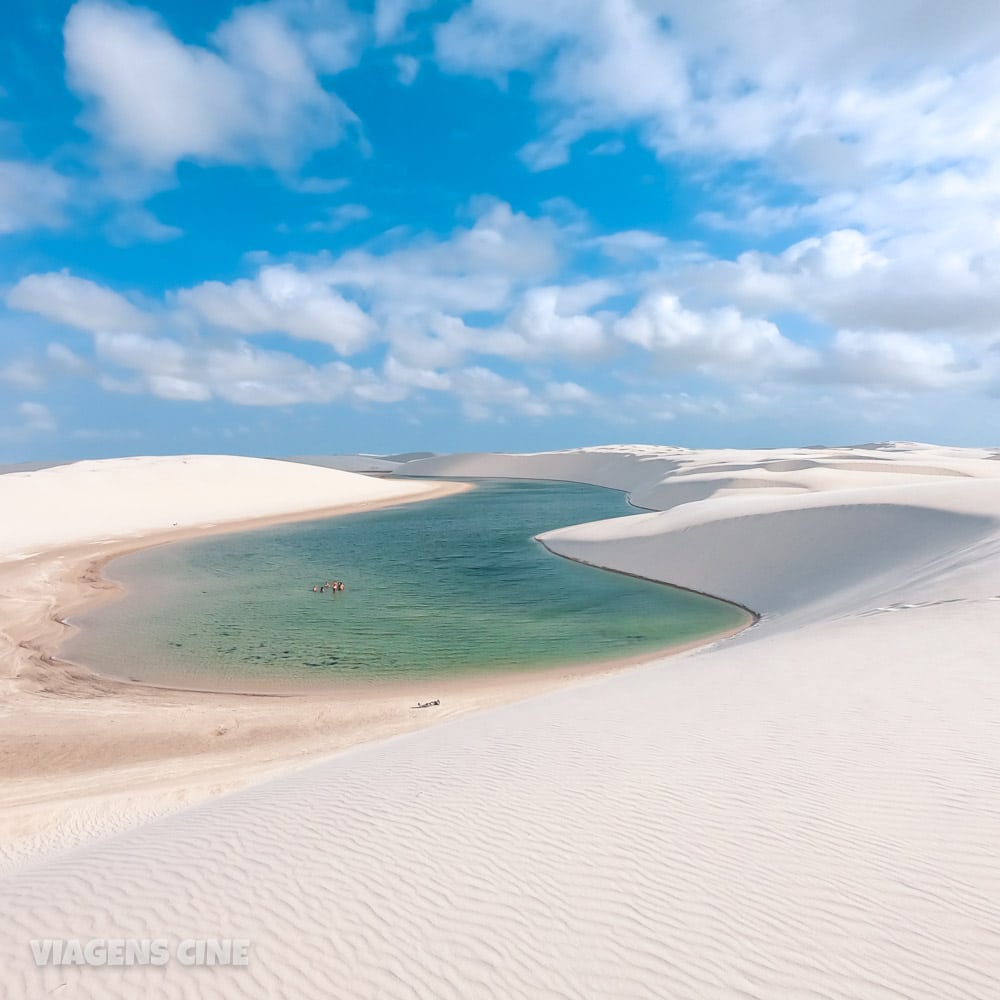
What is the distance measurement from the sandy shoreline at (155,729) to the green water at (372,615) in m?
0.68

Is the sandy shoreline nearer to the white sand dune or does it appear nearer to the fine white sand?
the fine white sand

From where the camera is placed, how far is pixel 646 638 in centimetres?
1309

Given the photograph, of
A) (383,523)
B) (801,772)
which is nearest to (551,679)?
(801,772)

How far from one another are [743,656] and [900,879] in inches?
226

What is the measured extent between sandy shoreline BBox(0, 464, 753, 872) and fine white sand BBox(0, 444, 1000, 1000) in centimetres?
147

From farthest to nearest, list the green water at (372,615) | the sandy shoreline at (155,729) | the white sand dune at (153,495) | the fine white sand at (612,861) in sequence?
the white sand dune at (153,495)
the green water at (372,615)
the sandy shoreline at (155,729)
the fine white sand at (612,861)

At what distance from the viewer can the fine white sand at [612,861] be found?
8.28 ft

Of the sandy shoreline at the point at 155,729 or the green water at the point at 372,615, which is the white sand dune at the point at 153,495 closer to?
the green water at the point at 372,615

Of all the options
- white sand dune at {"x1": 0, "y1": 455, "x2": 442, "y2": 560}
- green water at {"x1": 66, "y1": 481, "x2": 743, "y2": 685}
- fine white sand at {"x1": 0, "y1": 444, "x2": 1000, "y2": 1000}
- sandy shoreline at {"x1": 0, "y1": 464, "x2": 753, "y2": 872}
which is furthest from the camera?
white sand dune at {"x1": 0, "y1": 455, "x2": 442, "y2": 560}

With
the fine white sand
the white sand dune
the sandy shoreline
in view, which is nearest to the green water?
the sandy shoreline

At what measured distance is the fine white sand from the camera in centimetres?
252

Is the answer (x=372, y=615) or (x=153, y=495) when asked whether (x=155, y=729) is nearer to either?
(x=372, y=615)

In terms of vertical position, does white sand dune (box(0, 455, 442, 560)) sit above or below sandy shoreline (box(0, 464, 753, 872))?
above

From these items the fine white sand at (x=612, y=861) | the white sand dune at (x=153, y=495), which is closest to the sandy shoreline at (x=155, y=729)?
the fine white sand at (x=612, y=861)
